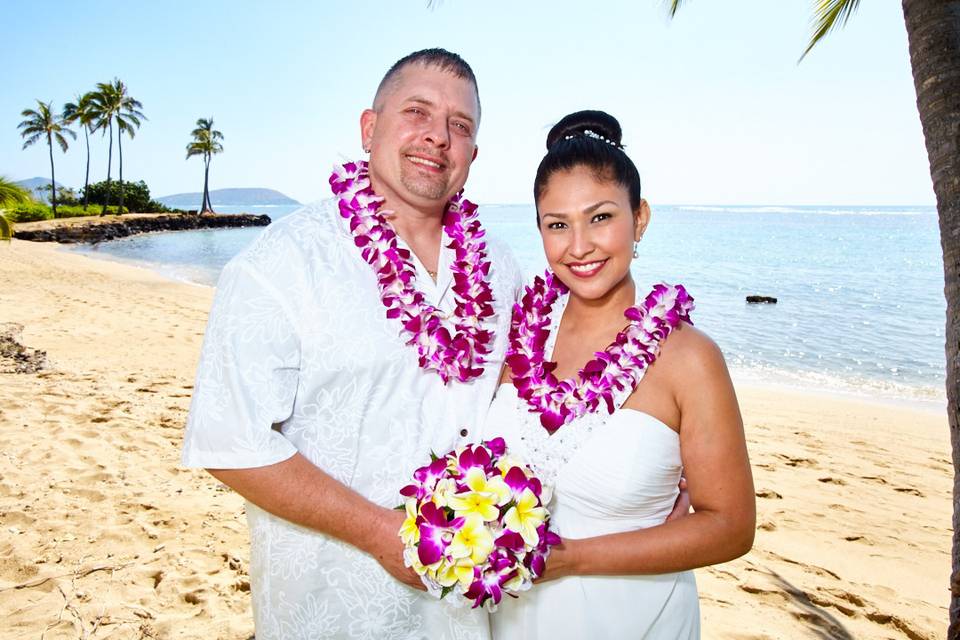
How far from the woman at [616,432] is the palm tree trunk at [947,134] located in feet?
4.24

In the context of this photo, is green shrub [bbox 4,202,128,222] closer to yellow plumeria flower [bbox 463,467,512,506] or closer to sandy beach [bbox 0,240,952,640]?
sandy beach [bbox 0,240,952,640]

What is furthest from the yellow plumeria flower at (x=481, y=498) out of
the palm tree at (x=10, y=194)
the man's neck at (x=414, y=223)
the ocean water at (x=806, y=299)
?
the palm tree at (x=10, y=194)

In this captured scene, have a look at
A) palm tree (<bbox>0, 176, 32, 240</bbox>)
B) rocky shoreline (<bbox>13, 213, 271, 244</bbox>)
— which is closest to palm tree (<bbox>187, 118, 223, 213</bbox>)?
rocky shoreline (<bbox>13, 213, 271, 244</bbox>)

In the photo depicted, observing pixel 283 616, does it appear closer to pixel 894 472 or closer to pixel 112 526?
pixel 112 526

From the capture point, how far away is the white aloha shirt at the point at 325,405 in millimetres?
2023

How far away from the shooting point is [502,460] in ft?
6.19

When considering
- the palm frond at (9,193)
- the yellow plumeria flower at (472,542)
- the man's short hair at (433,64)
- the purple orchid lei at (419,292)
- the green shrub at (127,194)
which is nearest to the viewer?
the yellow plumeria flower at (472,542)

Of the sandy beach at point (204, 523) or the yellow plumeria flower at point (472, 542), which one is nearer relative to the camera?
the yellow plumeria flower at point (472, 542)

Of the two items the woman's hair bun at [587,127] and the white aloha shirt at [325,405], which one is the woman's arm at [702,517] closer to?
the white aloha shirt at [325,405]

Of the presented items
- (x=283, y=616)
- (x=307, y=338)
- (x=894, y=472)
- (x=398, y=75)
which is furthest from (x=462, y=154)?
(x=894, y=472)

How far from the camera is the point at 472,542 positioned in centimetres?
174

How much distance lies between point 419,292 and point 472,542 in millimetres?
946

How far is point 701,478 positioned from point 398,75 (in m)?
1.87

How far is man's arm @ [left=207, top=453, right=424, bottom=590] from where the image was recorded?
2.00m
